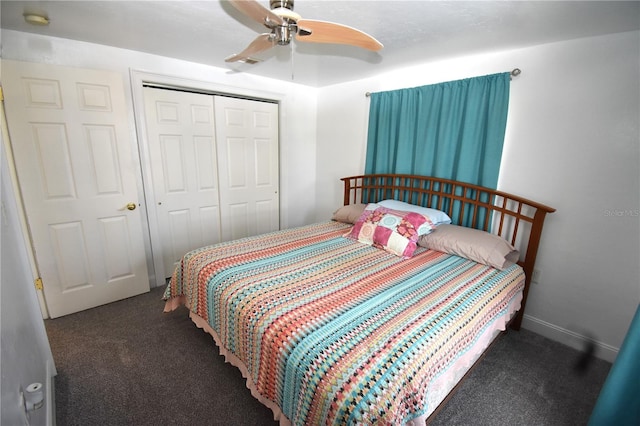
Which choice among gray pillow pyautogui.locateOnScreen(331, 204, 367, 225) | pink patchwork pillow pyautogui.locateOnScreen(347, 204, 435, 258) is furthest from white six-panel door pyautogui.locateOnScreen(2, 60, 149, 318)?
pink patchwork pillow pyautogui.locateOnScreen(347, 204, 435, 258)

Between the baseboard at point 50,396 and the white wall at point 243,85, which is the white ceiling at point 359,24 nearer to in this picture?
the white wall at point 243,85

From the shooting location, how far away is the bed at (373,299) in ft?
3.51

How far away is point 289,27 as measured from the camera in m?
1.31

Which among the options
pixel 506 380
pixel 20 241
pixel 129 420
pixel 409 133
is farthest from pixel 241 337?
pixel 409 133

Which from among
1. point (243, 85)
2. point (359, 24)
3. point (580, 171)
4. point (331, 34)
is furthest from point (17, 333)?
point (580, 171)

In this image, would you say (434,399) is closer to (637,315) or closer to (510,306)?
(637,315)

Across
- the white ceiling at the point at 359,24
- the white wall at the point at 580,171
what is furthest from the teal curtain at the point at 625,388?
the white ceiling at the point at 359,24

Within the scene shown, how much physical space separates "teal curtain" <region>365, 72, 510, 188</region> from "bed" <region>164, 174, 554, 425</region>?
181 mm

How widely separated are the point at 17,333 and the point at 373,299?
160 cm

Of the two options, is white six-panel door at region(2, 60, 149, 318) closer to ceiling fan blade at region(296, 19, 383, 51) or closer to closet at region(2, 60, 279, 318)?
closet at region(2, 60, 279, 318)

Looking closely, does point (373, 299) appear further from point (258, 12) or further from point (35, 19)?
point (35, 19)

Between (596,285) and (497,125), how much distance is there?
1.36m

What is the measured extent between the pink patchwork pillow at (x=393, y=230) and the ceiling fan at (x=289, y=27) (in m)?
1.30

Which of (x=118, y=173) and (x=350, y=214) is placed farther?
(x=350, y=214)
